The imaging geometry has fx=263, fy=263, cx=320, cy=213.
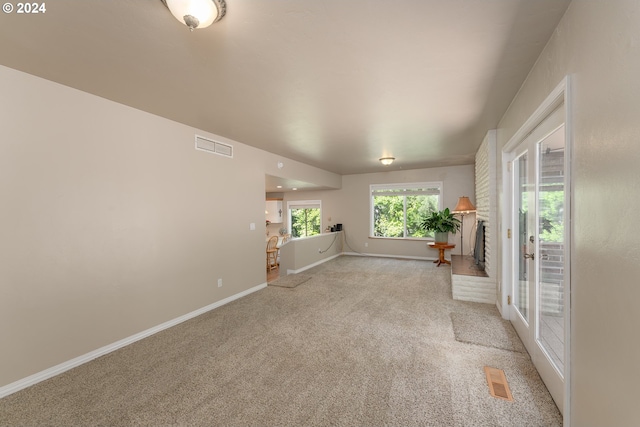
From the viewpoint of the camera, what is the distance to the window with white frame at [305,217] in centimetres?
921

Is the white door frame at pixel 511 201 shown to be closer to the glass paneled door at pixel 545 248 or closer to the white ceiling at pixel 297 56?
the glass paneled door at pixel 545 248

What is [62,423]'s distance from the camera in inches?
70.1

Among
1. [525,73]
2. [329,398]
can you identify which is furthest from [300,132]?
[329,398]

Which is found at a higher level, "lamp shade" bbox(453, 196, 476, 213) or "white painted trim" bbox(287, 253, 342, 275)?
"lamp shade" bbox(453, 196, 476, 213)

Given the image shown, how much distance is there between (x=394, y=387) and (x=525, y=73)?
2833 millimetres

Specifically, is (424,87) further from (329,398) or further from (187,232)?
(187,232)

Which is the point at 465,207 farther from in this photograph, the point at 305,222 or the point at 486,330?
the point at 305,222

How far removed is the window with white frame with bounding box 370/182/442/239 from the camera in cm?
743

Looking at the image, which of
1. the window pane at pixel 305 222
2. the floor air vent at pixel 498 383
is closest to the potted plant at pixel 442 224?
the window pane at pixel 305 222

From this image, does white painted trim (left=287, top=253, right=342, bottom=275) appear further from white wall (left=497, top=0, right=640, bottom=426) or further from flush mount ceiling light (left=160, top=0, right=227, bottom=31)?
flush mount ceiling light (left=160, top=0, right=227, bottom=31)

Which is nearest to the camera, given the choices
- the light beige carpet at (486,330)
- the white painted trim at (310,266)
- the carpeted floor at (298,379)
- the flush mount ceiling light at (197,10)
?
the flush mount ceiling light at (197,10)

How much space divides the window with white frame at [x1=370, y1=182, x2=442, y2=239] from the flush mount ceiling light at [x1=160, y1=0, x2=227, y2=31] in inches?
270

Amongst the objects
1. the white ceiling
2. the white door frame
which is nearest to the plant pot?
the white door frame

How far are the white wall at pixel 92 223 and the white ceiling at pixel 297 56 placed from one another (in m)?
0.31
